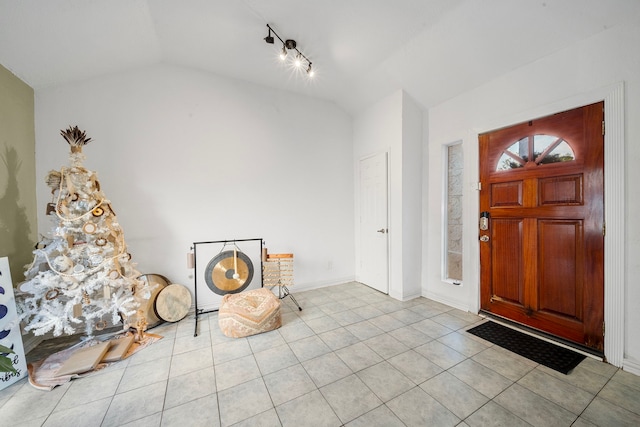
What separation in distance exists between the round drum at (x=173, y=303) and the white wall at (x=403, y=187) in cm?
267

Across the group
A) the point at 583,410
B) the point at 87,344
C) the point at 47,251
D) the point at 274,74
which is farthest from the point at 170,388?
the point at 274,74

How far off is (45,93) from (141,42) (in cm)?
111

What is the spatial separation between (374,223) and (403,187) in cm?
76

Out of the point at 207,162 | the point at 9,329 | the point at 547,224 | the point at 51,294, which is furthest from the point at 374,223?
the point at 9,329

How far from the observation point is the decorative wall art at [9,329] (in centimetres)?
174

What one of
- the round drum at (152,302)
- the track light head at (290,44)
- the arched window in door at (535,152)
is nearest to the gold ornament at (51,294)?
the round drum at (152,302)

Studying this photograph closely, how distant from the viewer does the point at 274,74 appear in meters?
3.22

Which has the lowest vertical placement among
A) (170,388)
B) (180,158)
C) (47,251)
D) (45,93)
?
(170,388)

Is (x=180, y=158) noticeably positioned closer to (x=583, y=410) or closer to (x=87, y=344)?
(x=87, y=344)

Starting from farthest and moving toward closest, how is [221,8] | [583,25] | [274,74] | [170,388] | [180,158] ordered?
1. [274,74]
2. [180,158]
3. [221,8]
4. [583,25]
5. [170,388]

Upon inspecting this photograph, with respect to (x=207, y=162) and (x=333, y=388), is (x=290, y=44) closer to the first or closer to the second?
(x=207, y=162)

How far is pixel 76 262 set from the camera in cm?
212

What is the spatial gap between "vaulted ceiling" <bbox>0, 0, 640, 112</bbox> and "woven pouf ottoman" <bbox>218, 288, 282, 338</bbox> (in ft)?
9.19

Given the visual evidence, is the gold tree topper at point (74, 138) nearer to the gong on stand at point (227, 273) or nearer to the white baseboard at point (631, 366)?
the gong on stand at point (227, 273)
